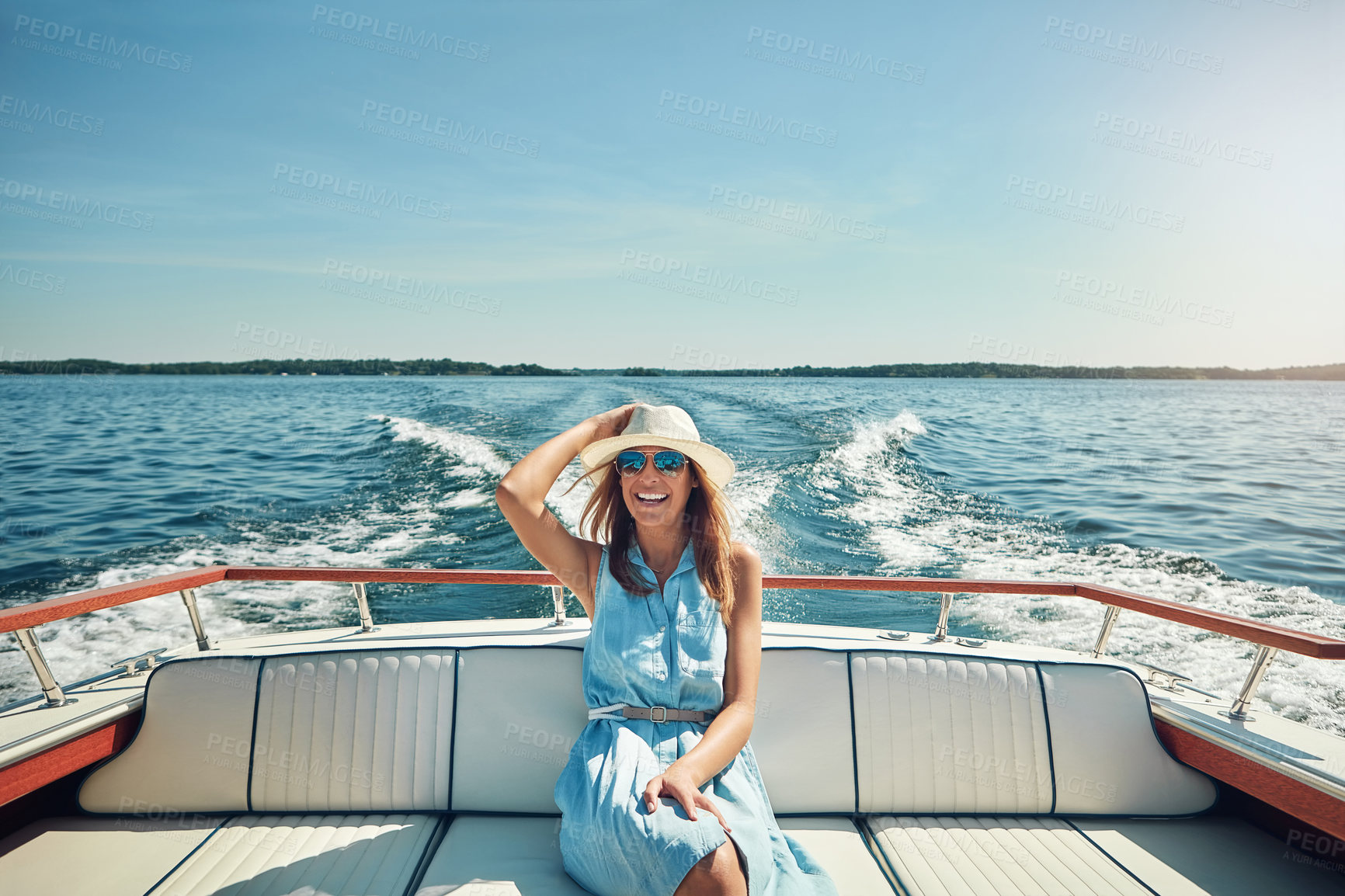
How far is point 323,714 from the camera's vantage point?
6.75 feet

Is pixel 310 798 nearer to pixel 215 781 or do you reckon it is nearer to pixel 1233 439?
pixel 215 781

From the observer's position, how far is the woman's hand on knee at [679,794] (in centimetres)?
142

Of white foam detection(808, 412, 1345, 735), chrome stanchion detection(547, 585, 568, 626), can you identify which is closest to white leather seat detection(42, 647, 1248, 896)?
chrome stanchion detection(547, 585, 568, 626)

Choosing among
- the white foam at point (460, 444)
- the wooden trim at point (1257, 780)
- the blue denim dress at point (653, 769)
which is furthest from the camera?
the white foam at point (460, 444)

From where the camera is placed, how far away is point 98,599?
1952 mm

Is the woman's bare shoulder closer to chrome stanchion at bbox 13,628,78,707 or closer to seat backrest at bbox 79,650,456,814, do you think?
seat backrest at bbox 79,650,456,814

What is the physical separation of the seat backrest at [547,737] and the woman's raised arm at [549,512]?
1.42 ft

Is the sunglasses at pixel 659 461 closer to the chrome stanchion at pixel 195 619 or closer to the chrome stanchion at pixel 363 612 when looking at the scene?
the chrome stanchion at pixel 363 612

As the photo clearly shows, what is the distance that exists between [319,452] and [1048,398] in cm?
3387

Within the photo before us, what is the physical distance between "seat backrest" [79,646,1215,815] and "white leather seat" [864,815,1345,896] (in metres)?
0.06

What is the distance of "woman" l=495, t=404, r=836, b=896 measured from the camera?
56.0 inches

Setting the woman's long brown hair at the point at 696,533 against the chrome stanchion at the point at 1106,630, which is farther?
the chrome stanchion at the point at 1106,630

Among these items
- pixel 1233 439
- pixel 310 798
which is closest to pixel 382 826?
pixel 310 798

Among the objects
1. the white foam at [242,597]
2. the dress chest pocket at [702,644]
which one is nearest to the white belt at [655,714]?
the dress chest pocket at [702,644]
